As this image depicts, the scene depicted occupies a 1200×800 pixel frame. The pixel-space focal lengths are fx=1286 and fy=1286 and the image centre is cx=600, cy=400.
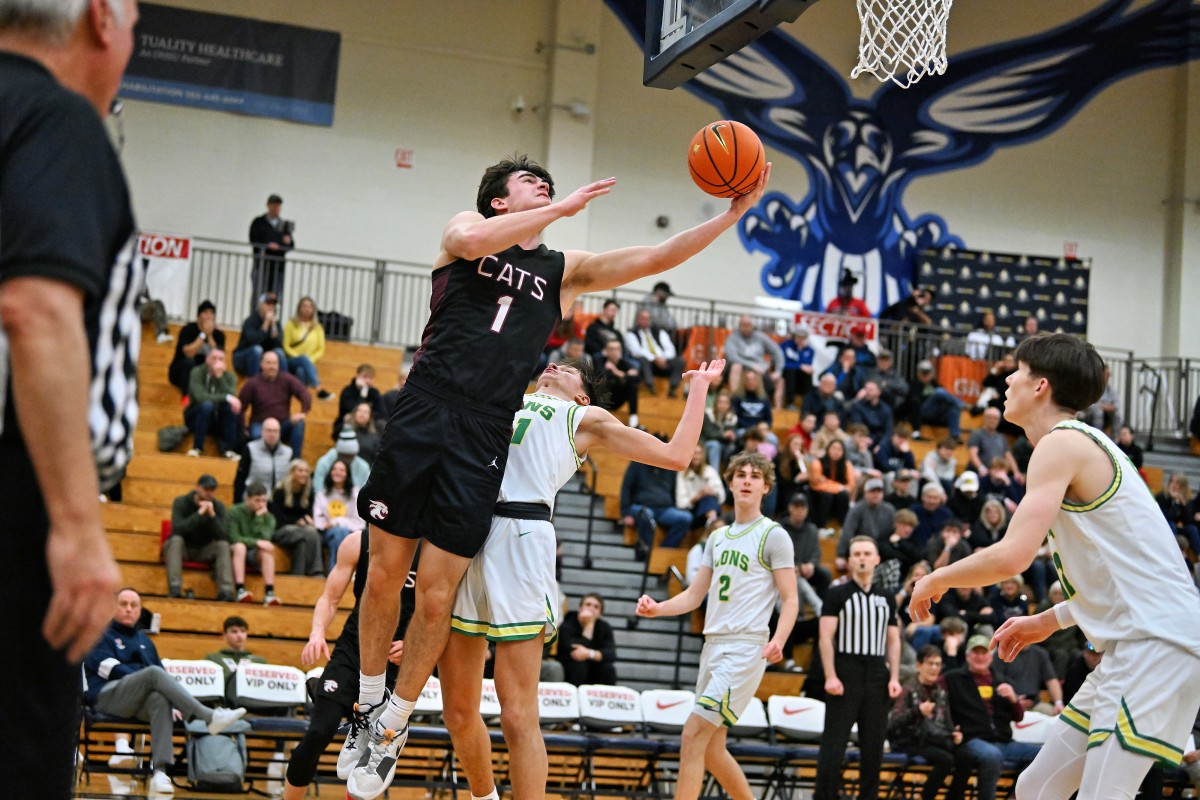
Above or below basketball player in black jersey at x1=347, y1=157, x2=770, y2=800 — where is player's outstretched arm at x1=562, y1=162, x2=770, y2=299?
above

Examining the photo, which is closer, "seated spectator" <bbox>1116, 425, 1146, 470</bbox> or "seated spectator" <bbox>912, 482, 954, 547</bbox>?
"seated spectator" <bbox>912, 482, 954, 547</bbox>

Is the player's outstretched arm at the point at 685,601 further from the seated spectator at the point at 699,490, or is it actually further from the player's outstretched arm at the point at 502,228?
the seated spectator at the point at 699,490

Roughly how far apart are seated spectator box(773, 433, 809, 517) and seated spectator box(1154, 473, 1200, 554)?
519cm

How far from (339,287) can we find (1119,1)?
16.0m

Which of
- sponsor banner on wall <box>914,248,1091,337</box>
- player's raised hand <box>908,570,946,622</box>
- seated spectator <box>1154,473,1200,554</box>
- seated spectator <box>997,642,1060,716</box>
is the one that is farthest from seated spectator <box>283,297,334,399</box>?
player's raised hand <box>908,570,946,622</box>

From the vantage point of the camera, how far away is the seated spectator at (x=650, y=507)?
15625mm

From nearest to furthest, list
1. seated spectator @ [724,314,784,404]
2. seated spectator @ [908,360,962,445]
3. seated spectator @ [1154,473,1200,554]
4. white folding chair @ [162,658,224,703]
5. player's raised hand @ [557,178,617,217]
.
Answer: player's raised hand @ [557,178,617,217]
white folding chair @ [162,658,224,703]
seated spectator @ [1154,473,1200,554]
seated spectator @ [724,314,784,404]
seated spectator @ [908,360,962,445]

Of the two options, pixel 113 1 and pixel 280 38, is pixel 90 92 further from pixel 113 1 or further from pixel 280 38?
pixel 280 38

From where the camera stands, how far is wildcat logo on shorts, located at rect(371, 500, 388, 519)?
511cm

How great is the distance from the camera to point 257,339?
1738 cm

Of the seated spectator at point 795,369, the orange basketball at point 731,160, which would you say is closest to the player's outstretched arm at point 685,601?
the orange basketball at point 731,160

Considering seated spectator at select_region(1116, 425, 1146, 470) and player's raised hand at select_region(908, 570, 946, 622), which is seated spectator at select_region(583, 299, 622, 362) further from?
player's raised hand at select_region(908, 570, 946, 622)

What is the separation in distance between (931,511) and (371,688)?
11822 mm

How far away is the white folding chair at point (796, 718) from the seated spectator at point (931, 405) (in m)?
8.52
